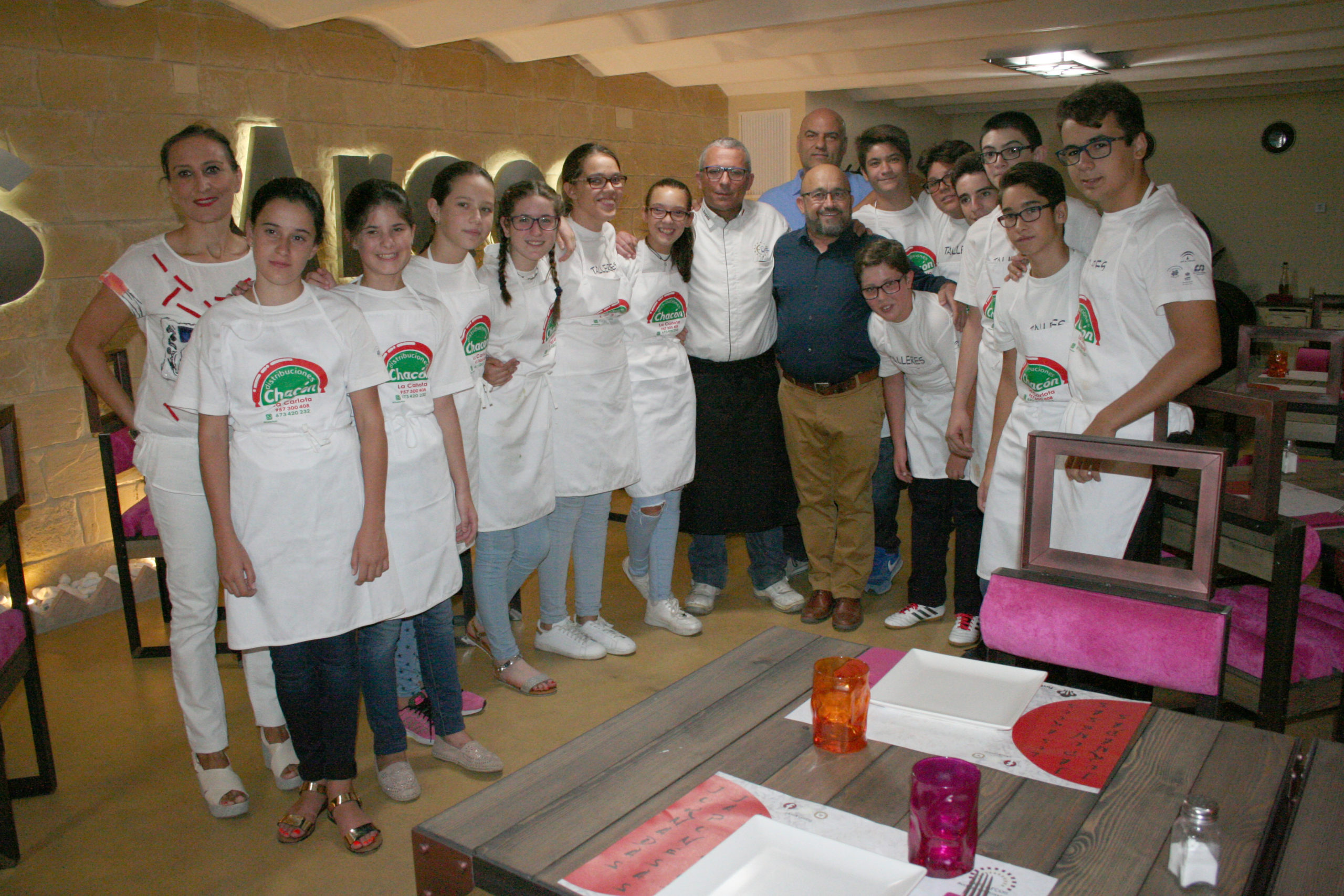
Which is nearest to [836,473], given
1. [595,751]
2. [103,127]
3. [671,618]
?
[671,618]

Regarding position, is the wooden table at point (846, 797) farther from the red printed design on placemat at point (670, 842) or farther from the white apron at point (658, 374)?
the white apron at point (658, 374)

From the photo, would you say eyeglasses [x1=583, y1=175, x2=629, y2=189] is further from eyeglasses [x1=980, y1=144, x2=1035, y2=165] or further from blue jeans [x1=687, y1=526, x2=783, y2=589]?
blue jeans [x1=687, y1=526, x2=783, y2=589]

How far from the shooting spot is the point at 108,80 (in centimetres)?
378

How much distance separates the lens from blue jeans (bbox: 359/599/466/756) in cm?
238

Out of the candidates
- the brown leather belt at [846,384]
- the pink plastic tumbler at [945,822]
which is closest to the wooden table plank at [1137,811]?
the pink plastic tumbler at [945,822]

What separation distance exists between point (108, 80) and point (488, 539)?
2386 mm

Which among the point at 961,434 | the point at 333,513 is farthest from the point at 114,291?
A: the point at 961,434

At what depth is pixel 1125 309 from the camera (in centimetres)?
245

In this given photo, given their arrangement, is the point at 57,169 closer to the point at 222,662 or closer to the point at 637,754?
the point at 222,662

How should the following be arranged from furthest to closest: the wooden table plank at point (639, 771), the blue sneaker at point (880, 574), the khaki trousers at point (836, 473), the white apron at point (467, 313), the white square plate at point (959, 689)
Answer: the blue sneaker at point (880, 574), the khaki trousers at point (836, 473), the white apron at point (467, 313), the white square plate at point (959, 689), the wooden table plank at point (639, 771)

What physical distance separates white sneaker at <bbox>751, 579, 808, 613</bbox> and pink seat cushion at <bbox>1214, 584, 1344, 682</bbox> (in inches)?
62.2

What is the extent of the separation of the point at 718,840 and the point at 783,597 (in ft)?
8.80

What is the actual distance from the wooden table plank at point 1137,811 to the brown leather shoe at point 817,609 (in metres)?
2.18

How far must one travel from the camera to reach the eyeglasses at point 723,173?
3.49 m
